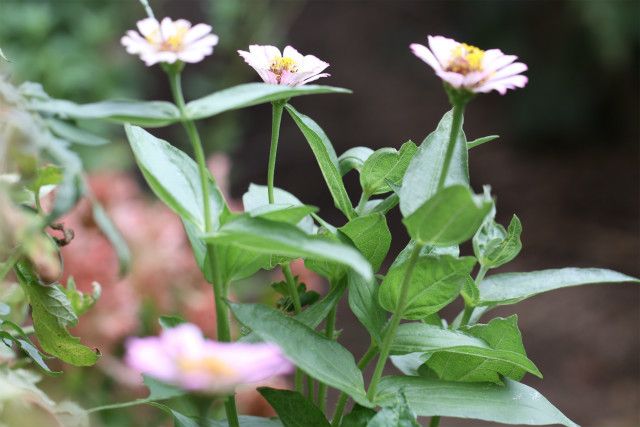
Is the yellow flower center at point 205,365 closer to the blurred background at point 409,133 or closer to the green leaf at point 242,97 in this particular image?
the green leaf at point 242,97

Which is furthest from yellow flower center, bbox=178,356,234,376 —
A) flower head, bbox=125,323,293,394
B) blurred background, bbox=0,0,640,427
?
blurred background, bbox=0,0,640,427

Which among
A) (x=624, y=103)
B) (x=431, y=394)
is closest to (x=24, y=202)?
(x=431, y=394)

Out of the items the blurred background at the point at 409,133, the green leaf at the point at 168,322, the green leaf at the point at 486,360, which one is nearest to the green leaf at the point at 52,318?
the green leaf at the point at 168,322

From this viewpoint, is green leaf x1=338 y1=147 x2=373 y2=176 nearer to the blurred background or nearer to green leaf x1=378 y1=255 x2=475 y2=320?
green leaf x1=378 y1=255 x2=475 y2=320

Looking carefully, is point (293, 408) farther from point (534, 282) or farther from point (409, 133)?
point (409, 133)

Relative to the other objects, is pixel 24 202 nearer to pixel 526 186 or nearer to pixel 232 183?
pixel 232 183

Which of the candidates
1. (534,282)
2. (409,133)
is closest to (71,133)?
(534,282)

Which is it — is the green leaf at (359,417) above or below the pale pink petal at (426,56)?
below
